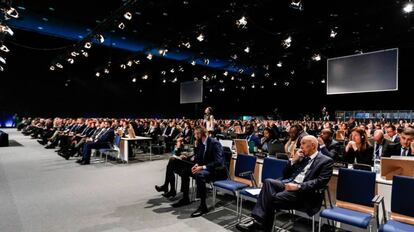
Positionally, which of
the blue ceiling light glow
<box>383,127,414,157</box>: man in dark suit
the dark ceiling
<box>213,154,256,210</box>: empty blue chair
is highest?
the blue ceiling light glow

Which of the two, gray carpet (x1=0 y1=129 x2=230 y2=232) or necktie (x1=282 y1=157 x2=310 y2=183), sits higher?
necktie (x1=282 y1=157 x2=310 y2=183)

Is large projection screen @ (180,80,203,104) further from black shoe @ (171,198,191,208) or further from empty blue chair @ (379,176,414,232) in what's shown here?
empty blue chair @ (379,176,414,232)

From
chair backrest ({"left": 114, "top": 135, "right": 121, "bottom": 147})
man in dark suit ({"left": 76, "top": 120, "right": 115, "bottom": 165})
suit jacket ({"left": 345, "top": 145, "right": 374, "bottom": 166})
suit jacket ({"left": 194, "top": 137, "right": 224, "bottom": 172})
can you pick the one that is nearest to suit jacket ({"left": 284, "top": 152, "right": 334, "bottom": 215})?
suit jacket ({"left": 345, "top": 145, "right": 374, "bottom": 166})

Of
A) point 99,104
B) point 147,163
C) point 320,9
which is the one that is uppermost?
point 320,9

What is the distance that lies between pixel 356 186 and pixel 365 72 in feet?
32.1

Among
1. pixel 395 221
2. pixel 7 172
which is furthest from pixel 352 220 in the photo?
pixel 7 172

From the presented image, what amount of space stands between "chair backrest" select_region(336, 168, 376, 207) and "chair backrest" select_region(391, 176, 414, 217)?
22 cm

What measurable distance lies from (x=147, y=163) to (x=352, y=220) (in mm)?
6586

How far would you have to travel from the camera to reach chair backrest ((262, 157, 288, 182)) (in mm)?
3809

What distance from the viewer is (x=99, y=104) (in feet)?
72.8

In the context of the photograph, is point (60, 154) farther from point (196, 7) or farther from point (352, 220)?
point (352, 220)

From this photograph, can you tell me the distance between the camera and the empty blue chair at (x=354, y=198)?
2.84 metres

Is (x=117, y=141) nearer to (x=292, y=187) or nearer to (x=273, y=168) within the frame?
(x=273, y=168)

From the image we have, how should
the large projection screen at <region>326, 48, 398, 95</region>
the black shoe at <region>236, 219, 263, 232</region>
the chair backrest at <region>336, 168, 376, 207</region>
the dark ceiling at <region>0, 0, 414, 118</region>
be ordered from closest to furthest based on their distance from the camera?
1. the chair backrest at <region>336, 168, 376, 207</region>
2. the black shoe at <region>236, 219, 263, 232</region>
3. the dark ceiling at <region>0, 0, 414, 118</region>
4. the large projection screen at <region>326, 48, 398, 95</region>
